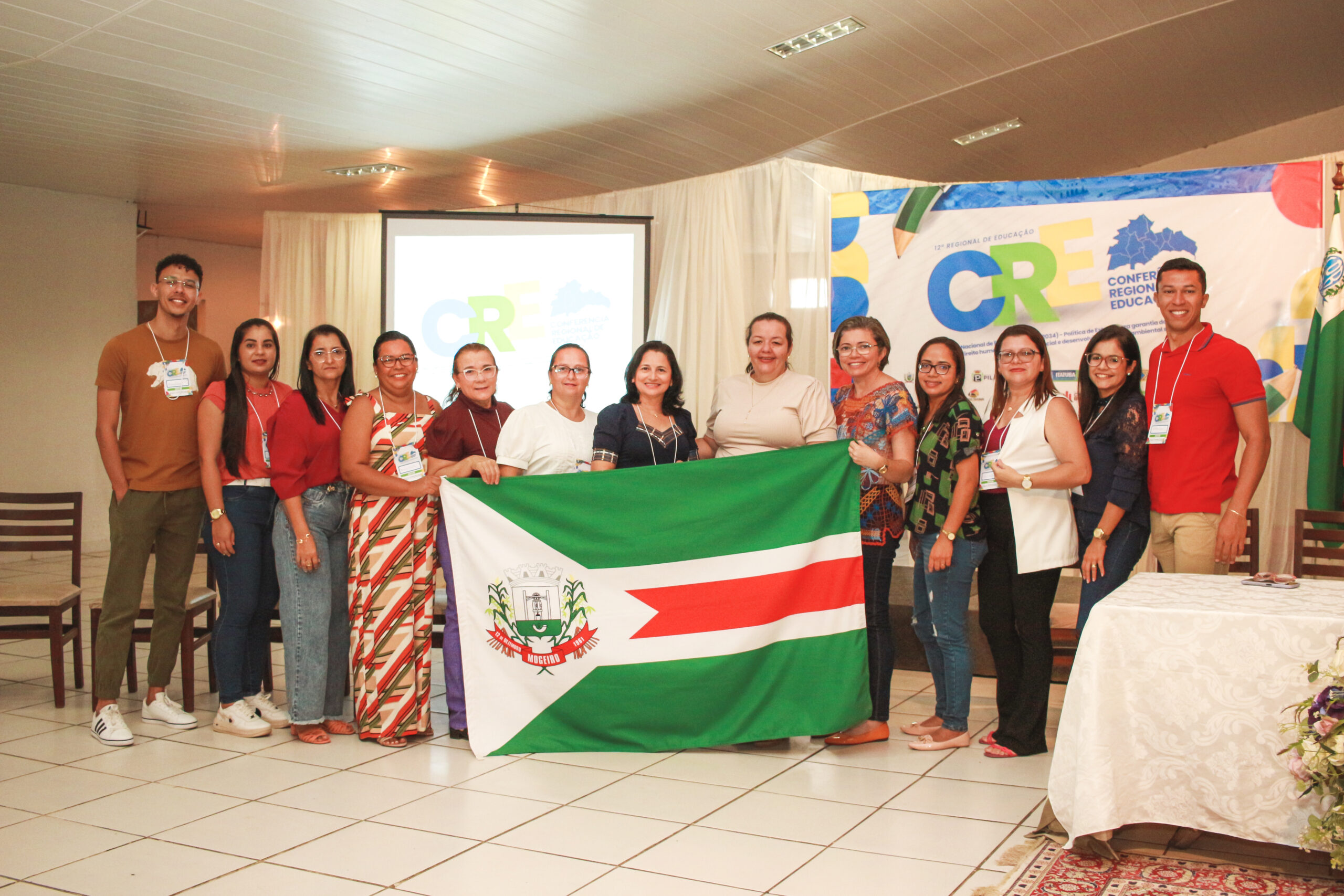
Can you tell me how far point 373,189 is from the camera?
7.29 metres

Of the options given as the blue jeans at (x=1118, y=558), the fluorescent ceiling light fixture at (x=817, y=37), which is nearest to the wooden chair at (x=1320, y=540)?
the blue jeans at (x=1118, y=558)

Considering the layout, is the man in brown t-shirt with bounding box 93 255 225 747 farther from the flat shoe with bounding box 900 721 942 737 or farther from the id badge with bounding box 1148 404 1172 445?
the id badge with bounding box 1148 404 1172 445

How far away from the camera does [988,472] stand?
3.28m

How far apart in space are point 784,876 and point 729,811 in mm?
453

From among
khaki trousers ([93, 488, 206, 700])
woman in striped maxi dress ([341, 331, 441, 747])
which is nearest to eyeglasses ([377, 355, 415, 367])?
woman in striped maxi dress ([341, 331, 441, 747])

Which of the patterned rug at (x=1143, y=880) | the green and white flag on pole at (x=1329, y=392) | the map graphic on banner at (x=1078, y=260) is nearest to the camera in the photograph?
the patterned rug at (x=1143, y=880)

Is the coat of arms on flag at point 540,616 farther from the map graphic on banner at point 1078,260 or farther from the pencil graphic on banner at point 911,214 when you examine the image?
the pencil graphic on banner at point 911,214

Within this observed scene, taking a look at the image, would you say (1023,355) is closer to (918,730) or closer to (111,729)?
(918,730)

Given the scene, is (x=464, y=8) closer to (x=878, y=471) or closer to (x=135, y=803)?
(x=878, y=471)

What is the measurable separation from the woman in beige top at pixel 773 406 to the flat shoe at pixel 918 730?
41.3 inches

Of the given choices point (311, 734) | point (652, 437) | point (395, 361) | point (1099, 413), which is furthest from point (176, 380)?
point (1099, 413)

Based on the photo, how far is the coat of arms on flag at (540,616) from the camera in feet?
10.8

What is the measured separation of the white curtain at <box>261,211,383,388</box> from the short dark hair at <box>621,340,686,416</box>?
16.6 feet

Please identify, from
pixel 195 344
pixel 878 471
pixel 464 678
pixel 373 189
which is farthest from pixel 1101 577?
pixel 373 189
